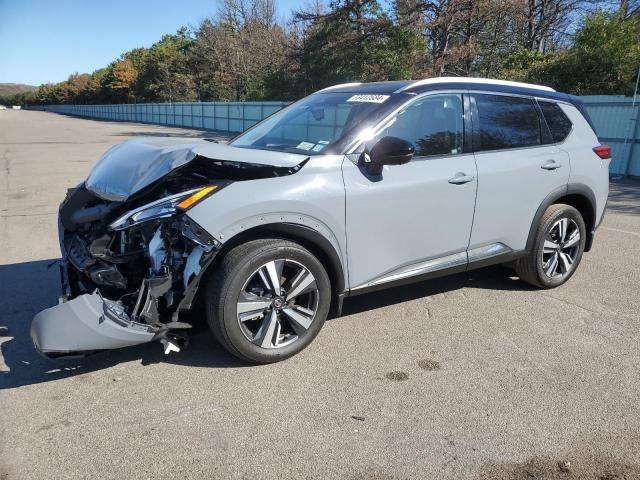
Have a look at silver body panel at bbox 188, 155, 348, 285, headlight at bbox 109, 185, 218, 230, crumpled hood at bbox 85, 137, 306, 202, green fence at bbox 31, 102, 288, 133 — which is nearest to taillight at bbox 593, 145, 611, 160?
silver body panel at bbox 188, 155, 348, 285

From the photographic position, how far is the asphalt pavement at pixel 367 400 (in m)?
2.53

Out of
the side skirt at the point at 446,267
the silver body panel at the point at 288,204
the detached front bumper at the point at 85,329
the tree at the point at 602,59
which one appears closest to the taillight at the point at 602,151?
the side skirt at the point at 446,267

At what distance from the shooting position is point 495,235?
431 cm

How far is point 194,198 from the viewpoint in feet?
10.2

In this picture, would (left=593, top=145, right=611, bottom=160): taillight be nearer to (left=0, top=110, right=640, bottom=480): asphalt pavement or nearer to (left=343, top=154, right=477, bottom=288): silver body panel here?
(left=0, top=110, right=640, bottom=480): asphalt pavement

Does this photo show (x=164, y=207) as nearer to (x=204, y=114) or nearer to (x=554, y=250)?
(x=554, y=250)

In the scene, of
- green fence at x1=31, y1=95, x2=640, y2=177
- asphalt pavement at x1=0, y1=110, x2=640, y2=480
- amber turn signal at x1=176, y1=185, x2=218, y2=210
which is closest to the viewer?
asphalt pavement at x1=0, y1=110, x2=640, y2=480

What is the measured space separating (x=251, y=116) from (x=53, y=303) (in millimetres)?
28120

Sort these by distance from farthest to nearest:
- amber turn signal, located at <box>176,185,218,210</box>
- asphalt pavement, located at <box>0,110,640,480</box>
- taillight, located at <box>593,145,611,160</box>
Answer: taillight, located at <box>593,145,611,160</box> < amber turn signal, located at <box>176,185,218,210</box> < asphalt pavement, located at <box>0,110,640,480</box>

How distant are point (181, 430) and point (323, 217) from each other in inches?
59.5

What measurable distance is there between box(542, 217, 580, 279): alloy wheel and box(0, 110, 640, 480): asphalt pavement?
30 centimetres

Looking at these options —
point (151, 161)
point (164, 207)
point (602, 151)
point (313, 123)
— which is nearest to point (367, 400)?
point (164, 207)

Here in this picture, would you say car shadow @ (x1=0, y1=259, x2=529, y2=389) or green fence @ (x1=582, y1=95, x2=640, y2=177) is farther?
green fence @ (x1=582, y1=95, x2=640, y2=177)

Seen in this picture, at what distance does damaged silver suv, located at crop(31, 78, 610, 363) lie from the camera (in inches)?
123
